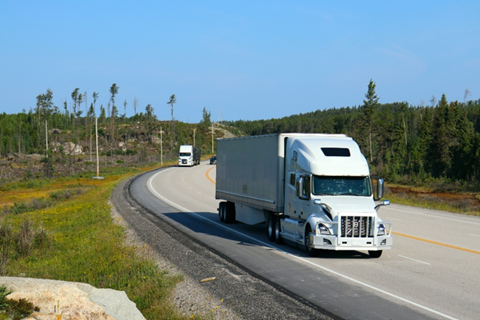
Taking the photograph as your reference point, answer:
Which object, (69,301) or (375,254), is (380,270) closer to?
(375,254)

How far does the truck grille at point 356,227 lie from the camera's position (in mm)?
15336

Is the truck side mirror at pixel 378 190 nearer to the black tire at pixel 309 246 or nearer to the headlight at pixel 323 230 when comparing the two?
the headlight at pixel 323 230

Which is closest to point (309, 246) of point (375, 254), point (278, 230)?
point (375, 254)

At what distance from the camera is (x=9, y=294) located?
26.7ft

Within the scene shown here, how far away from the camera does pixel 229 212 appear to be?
24.8m

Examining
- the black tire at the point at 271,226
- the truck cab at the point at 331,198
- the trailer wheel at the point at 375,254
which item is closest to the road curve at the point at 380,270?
the trailer wheel at the point at 375,254

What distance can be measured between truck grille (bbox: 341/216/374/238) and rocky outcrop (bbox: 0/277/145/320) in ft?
24.9

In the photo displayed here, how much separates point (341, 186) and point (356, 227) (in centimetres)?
170

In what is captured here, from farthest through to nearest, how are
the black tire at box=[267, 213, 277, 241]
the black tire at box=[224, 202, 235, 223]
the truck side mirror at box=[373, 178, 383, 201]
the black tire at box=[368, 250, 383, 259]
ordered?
the black tire at box=[224, 202, 235, 223], the black tire at box=[267, 213, 277, 241], the truck side mirror at box=[373, 178, 383, 201], the black tire at box=[368, 250, 383, 259]

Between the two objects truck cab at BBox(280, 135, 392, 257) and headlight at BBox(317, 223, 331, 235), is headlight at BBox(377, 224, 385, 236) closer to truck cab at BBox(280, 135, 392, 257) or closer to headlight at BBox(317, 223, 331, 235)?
truck cab at BBox(280, 135, 392, 257)

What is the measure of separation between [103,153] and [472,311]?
162 metres

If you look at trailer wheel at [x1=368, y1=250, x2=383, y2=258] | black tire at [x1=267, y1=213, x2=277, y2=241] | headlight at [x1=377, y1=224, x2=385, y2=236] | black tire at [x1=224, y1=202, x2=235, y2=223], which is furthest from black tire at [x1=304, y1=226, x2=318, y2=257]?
black tire at [x1=224, y1=202, x2=235, y2=223]

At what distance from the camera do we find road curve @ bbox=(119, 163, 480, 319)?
412 inches

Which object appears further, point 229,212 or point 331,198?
point 229,212
